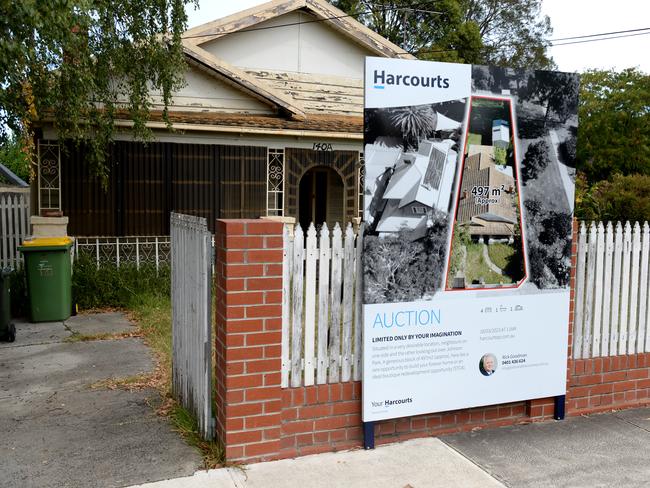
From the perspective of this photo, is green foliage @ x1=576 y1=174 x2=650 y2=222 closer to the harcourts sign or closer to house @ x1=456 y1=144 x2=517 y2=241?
house @ x1=456 y1=144 x2=517 y2=241

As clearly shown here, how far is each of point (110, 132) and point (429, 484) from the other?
7.44 meters

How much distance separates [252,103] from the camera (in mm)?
11945

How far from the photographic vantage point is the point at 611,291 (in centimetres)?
543

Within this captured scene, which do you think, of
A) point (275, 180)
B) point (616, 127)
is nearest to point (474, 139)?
point (275, 180)

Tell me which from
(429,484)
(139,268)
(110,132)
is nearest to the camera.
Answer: (429,484)

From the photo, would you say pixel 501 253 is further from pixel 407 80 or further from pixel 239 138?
pixel 239 138

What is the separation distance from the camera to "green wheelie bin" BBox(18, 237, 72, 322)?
8.62m

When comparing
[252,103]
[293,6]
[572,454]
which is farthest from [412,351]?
[293,6]

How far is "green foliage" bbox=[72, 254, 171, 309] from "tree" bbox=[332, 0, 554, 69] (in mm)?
20020

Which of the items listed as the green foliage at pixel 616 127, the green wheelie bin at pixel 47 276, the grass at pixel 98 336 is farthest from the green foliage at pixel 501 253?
the green foliage at pixel 616 127

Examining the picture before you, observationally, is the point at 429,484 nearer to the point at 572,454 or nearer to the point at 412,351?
the point at 412,351

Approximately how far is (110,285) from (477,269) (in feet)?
22.3

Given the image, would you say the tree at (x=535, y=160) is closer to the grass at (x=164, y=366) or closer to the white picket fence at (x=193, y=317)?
the white picket fence at (x=193, y=317)

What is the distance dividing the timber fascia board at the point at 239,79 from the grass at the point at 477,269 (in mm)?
7571
